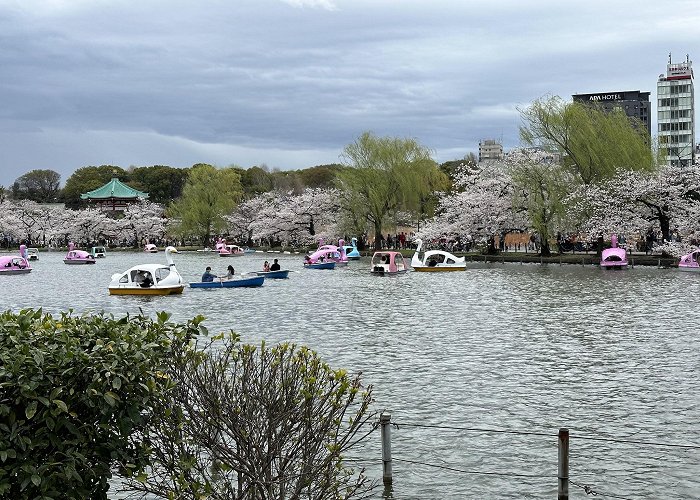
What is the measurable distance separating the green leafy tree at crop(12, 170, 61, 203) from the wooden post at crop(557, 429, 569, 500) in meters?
193

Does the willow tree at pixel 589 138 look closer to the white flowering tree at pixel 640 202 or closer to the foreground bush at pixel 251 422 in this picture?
the white flowering tree at pixel 640 202

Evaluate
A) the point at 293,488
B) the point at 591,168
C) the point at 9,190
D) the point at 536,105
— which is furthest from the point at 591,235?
the point at 9,190

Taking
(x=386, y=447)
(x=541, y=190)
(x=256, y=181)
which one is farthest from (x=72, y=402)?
(x=256, y=181)

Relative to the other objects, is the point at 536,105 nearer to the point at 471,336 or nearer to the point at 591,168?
the point at 591,168

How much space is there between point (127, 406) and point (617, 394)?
43.1 feet

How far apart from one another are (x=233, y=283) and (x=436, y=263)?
2136 centimetres

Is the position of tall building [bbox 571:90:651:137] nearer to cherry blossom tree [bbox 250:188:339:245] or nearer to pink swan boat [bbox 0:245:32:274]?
cherry blossom tree [bbox 250:188:339:245]

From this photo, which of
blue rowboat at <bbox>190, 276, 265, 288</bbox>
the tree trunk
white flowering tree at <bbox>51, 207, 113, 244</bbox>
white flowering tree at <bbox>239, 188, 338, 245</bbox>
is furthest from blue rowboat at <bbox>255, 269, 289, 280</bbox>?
white flowering tree at <bbox>51, 207, 113, 244</bbox>

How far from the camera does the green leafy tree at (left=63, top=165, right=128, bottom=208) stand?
6915 inches

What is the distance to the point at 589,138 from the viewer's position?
65.6 m

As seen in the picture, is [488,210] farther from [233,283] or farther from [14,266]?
[14,266]

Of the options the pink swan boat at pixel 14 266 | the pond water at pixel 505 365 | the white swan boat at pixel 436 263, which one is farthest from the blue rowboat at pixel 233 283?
the pink swan boat at pixel 14 266

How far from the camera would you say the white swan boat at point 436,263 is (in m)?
63.6

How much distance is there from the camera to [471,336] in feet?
86.9
